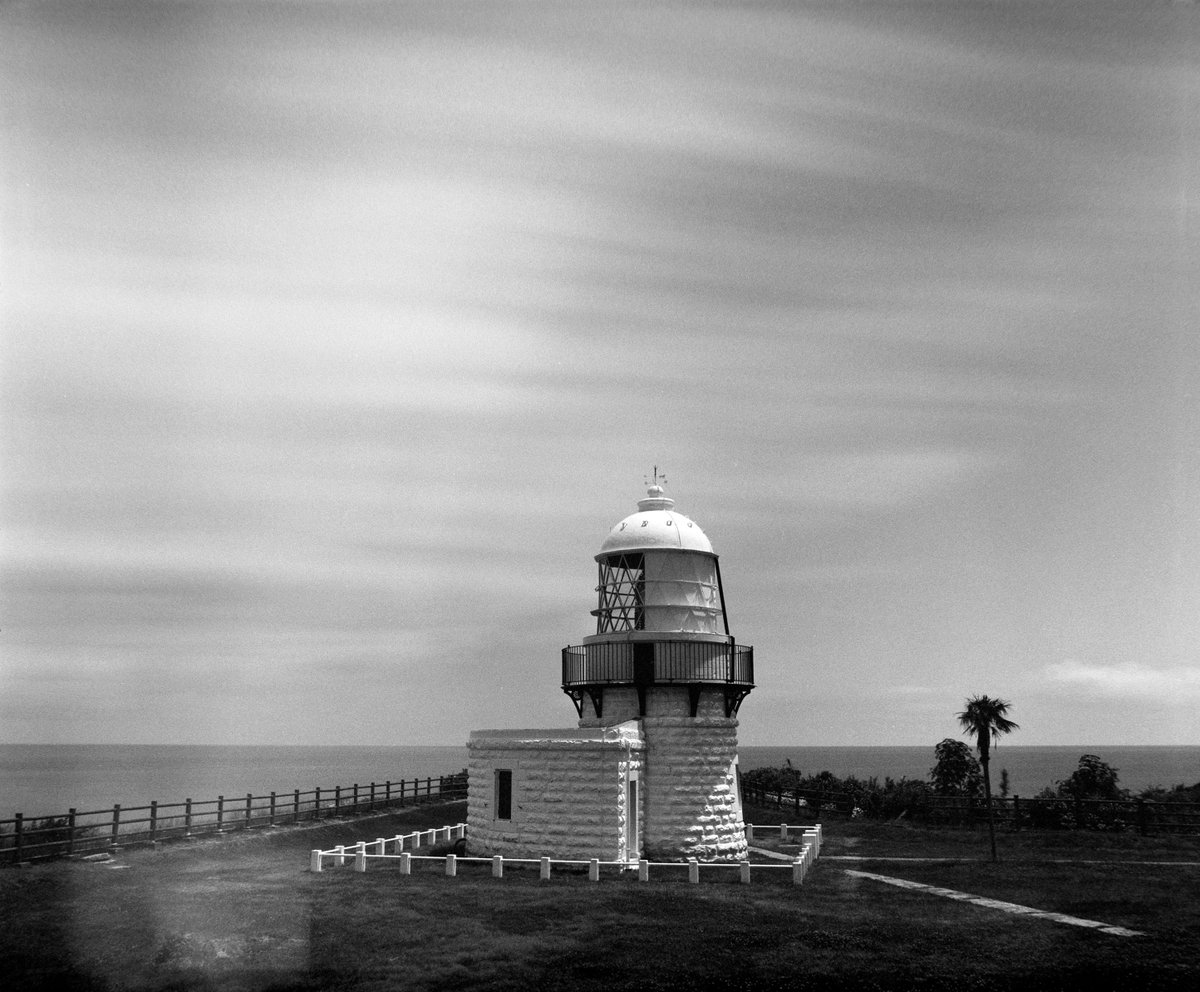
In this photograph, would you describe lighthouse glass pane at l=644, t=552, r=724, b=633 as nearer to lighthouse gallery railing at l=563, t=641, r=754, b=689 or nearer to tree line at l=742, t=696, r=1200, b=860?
lighthouse gallery railing at l=563, t=641, r=754, b=689

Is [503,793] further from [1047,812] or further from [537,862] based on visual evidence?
[1047,812]

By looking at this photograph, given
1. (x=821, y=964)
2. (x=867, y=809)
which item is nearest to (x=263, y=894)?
(x=821, y=964)

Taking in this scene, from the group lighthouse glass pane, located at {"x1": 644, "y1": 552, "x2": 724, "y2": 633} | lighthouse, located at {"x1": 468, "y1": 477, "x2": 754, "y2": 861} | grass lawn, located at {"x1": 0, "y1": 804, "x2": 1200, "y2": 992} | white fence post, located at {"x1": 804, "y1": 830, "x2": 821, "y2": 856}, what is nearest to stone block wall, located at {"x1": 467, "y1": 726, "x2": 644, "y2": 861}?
lighthouse, located at {"x1": 468, "y1": 477, "x2": 754, "y2": 861}

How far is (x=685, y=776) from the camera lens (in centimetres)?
2728

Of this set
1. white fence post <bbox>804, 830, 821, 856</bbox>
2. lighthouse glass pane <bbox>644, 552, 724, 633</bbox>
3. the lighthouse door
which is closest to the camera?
the lighthouse door

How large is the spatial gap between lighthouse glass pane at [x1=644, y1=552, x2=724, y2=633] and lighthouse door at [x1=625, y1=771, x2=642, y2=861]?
14.5 feet

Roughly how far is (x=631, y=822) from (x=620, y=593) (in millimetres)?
6520

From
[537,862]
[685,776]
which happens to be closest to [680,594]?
[685,776]

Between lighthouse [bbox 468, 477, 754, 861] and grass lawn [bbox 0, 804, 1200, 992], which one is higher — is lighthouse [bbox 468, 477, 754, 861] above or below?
above

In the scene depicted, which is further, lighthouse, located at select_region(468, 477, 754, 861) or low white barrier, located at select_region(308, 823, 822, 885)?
lighthouse, located at select_region(468, 477, 754, 861)

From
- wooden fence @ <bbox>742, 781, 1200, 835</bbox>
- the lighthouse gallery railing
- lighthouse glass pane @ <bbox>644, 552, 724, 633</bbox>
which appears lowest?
wooden fence @ <bbox>742, 781, 1200, 835</bbox>

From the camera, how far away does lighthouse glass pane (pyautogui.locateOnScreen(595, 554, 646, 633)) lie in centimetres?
2912

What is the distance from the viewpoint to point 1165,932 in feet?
55.4

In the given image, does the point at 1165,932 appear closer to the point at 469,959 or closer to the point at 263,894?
the point at 469,959
